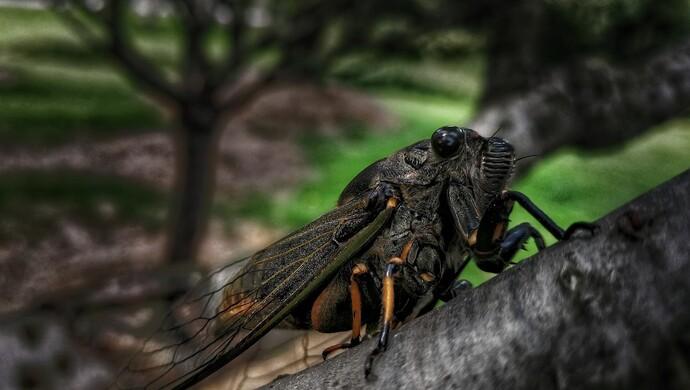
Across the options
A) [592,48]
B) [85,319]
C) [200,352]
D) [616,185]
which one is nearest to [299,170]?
[592,48]

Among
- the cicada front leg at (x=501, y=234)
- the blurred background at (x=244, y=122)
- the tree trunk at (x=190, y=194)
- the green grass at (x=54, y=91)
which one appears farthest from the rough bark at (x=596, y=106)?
the green grass at (x=54, y=91)

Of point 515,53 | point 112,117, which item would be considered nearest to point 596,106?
point 515,53

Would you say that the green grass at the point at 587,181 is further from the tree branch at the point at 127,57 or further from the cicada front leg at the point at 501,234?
the tree branch at the point at 127,57

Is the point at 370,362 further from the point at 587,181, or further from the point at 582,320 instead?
the point at 587,181

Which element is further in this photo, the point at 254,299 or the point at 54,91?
the point at 54,91

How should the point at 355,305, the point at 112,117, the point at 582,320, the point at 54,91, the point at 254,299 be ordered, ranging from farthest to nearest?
1. the point at 54,91
2. the point at 112,117
3. the point at 254,299
4. the point at 355,305
5. the point at 582,320

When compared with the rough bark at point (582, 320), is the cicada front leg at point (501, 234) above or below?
above

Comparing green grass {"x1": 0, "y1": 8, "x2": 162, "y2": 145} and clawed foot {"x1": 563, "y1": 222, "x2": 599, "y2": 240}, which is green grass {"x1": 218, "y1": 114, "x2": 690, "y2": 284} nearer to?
clawed foot {"x1": 563, "y1": 222, "x2": 599, "y2": 240}
